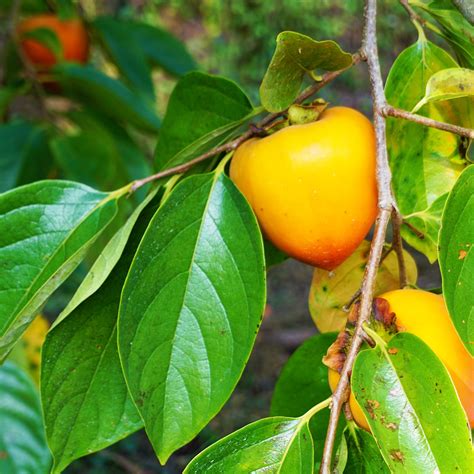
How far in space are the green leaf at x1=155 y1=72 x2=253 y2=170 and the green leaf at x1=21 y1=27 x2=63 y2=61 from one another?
923mm

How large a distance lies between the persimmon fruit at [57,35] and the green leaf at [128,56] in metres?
0.06

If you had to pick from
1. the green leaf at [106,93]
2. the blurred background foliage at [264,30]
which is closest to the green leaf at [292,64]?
the green leaf at [106,93]

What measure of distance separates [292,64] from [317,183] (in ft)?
0.40

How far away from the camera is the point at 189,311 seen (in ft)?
2.30

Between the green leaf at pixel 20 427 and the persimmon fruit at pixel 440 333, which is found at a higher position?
the persimmon fruit at pixel 440 333

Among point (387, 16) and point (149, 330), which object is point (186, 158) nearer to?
point (149, 330)

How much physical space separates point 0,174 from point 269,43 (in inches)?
114

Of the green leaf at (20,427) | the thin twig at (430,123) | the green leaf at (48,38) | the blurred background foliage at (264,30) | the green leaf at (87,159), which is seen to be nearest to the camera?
the thin twig at (430,123)

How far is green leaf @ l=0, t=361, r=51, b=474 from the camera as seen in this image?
0.96 metres

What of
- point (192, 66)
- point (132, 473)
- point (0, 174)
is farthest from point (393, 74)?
point (132, 473)

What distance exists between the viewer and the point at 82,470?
9.40 ft

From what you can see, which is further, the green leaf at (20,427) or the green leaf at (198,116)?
the green leaf at (20,427)

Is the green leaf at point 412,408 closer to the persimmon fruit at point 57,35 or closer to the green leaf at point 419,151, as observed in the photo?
the green leaf at point 419,151

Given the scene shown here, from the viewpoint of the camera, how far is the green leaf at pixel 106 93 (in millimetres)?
1646
